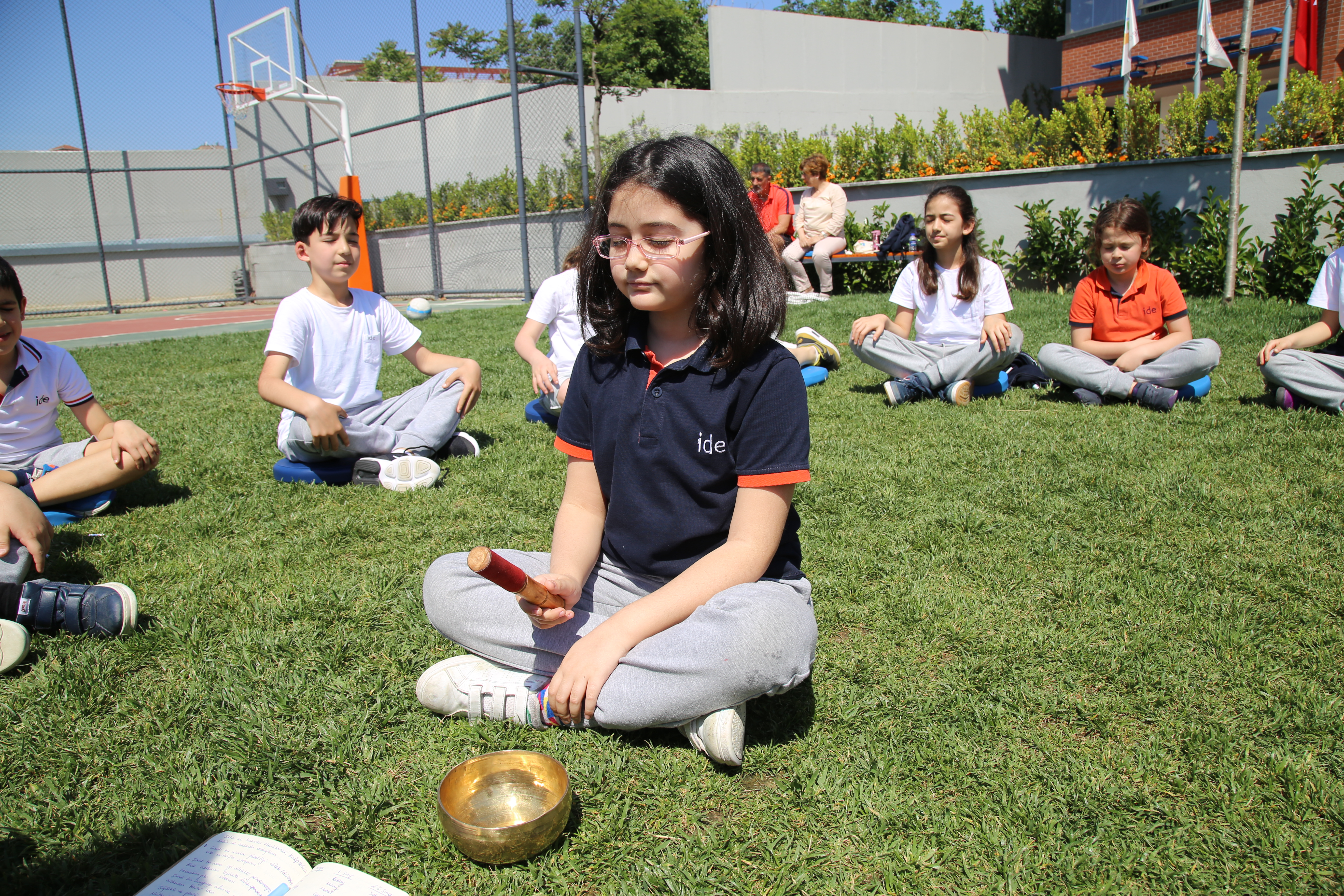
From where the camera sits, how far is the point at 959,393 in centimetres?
550

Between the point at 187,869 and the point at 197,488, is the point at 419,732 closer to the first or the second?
the point at 187,869

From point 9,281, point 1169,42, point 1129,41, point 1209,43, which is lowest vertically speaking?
point 9,281

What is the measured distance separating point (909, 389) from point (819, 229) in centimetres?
642

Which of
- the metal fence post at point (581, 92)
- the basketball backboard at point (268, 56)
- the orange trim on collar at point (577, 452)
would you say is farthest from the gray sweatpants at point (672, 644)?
the basketball backboard at point (268, 56)

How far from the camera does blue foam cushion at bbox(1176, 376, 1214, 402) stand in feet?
17.2

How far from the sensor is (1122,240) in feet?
17.2

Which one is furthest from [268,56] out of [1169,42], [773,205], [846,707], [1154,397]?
[1169,42]

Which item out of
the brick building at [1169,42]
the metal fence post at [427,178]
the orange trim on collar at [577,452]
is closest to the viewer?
the orange trim on collar at [577,452]

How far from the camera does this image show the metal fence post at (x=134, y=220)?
19.6 metres

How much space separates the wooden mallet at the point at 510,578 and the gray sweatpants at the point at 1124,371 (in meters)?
4.33

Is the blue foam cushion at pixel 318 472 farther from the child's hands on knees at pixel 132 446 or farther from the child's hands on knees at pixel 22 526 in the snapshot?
the child's hands on knees at pixel 22 526

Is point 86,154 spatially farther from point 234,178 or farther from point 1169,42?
point 1169,42

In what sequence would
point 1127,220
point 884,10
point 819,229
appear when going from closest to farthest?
point 1127,220
point 819,229
point 884,10

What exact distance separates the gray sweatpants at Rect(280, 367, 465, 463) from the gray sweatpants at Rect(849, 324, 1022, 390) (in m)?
2.79
